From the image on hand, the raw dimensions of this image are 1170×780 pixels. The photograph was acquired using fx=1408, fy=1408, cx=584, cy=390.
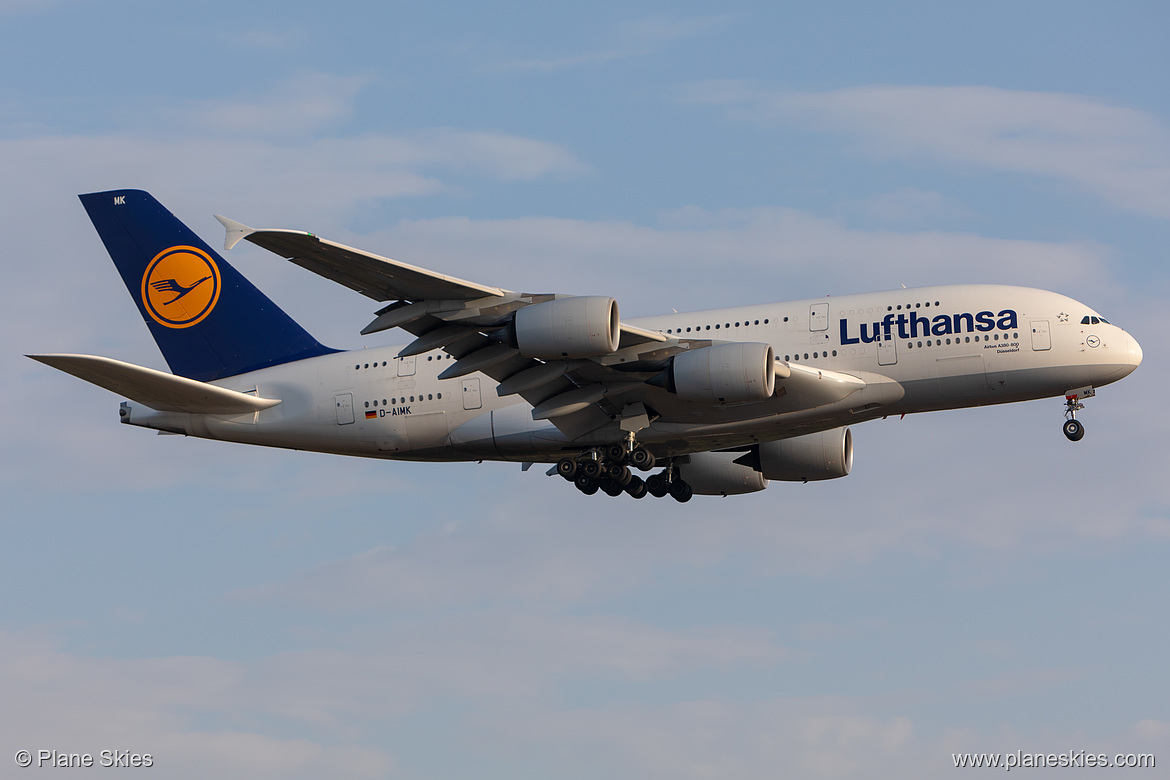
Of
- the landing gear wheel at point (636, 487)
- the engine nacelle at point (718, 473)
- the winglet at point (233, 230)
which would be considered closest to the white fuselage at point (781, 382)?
the landing gear wheel at point (636, 487)

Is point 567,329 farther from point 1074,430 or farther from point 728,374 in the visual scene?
point 1074,430

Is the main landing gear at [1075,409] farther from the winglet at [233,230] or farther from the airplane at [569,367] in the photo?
the winglet at [233,230]

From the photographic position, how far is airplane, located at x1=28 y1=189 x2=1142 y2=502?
31797 millimetres

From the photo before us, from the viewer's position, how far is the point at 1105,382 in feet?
112

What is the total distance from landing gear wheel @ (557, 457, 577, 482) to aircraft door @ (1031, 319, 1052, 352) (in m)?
11.9

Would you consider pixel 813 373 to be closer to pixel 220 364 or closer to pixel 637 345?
pixel 637 345

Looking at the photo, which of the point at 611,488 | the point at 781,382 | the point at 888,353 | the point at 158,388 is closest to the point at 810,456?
the point at 611,488

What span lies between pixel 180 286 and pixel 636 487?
14354 millimetres

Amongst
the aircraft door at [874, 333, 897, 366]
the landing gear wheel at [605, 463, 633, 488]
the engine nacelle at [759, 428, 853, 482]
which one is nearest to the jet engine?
the aircraft door at [874, 333, 897, 366]

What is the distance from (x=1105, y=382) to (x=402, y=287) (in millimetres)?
17092

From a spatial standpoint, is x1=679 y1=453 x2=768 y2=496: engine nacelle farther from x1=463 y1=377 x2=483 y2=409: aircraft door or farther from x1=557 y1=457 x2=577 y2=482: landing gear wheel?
x1=463 y1=377 x2=483 y2=409: aircraft door

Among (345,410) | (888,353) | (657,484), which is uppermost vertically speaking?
(888,353)

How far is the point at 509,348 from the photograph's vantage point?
32812 mm

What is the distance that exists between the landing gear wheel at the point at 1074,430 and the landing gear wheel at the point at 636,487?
11.6 metres
